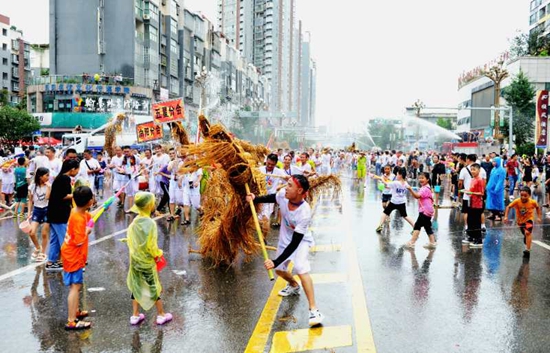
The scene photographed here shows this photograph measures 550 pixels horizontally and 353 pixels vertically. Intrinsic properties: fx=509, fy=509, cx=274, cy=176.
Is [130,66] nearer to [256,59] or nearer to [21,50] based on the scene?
[21,50]

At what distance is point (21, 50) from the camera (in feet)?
277

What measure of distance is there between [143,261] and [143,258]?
31mm

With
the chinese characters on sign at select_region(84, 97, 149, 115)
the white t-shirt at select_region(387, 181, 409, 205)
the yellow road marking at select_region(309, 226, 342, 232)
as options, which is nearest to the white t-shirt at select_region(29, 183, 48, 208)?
the yellow road marking at select_region(309, 226, 342, 232)

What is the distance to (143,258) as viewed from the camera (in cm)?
517

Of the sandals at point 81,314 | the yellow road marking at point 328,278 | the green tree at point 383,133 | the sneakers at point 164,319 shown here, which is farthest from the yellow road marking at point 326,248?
the green tree at point 383,133

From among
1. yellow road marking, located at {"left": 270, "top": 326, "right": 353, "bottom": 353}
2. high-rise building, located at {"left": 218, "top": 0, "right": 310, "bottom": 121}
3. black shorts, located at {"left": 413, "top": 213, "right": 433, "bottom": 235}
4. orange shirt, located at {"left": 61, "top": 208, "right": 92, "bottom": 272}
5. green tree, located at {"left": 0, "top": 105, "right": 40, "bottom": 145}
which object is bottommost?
yellow road marking, located at {"left": 270, "top": 326, "right": 353, "bottom": 353}

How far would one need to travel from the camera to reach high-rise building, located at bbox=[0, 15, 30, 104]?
80562mm

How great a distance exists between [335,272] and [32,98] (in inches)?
2130

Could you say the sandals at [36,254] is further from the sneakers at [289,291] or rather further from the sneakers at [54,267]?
the sneakers at [289,291]

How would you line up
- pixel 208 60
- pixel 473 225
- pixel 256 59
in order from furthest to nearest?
pixel 256 59 → pixel 208 60 → pixel 473 225

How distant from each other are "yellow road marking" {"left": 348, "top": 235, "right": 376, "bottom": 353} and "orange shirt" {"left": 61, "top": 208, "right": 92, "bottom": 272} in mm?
2895

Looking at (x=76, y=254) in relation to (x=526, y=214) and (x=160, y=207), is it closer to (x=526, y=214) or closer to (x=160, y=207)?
(x=526, y=214)

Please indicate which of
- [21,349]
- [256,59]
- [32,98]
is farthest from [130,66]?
[256,59]

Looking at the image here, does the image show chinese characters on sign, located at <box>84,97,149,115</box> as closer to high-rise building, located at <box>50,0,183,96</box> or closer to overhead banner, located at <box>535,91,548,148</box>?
high-rise building, located at <box>50,0,183,96</box>
